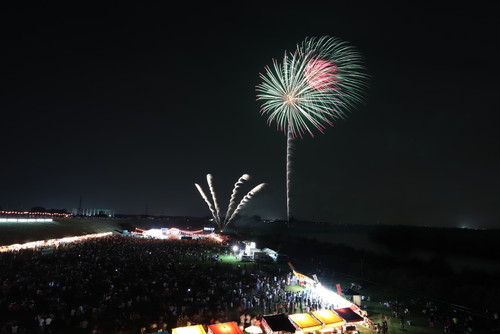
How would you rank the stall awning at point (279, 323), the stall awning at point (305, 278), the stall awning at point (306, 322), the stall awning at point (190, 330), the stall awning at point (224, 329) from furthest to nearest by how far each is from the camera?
the stall awning at point (305, 278) → the stall awning at point (306, 322) → the stall awning at point (279, 323) → the stall awning at point (224, 329) → the stall awning at point (190, 330)

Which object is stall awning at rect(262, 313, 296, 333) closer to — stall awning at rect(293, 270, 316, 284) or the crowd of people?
the crowd of people

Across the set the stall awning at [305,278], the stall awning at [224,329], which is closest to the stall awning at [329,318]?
the stall awning at [224,329]

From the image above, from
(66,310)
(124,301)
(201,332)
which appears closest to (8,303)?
(66,310)

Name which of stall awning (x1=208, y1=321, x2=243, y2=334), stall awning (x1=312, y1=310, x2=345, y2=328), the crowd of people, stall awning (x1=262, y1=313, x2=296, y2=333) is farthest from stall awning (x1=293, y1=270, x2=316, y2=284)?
stall awning (x1=208, y1=321, x2=243, y2=334)

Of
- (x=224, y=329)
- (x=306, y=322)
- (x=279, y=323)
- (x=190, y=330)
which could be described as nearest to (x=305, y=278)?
(x=306, y=322)

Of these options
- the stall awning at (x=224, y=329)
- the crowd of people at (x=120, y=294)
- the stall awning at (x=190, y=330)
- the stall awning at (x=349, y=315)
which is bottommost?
the crowd of people at (x=120, y=294)

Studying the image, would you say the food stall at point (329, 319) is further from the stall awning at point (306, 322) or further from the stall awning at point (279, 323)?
the stall awning at point (279, 323)

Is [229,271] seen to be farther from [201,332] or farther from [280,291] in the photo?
[201,332]
